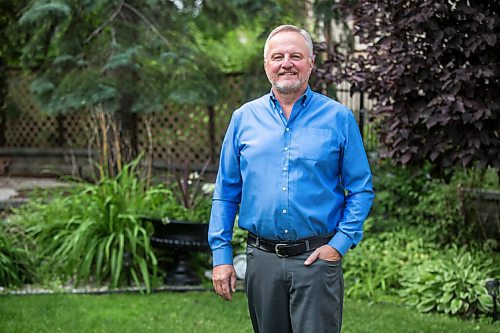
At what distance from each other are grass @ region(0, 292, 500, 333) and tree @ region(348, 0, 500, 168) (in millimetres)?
1196

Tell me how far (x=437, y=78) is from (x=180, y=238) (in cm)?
250

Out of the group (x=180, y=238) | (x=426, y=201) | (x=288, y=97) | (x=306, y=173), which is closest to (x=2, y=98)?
(x=180, y=238)

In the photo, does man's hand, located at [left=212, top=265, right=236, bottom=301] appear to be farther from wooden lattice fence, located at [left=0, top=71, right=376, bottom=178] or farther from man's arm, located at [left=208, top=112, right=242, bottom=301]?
wooden lattice fence, located at [left=0, top=71, right=376, bottom=178]

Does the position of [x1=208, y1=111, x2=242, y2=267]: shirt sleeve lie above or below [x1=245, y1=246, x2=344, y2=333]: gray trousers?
above

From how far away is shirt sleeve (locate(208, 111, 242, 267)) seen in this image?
3.10 metres

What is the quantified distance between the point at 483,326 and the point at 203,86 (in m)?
3.92

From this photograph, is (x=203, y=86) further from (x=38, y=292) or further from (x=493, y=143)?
(x=493, y=143)

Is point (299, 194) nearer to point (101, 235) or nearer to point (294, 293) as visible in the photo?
point (294, 293)

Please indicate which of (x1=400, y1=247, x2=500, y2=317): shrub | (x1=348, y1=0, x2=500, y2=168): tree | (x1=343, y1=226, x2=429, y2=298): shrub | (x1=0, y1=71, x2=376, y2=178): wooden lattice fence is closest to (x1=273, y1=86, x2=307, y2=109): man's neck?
(x1=348, y1=0, x2=500, y2=168): tree

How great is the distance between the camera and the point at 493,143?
5168 mm

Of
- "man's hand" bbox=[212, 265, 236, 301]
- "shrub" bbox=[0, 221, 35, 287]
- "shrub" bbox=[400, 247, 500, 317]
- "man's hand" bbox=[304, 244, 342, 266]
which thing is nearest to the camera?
"man's hand" bbox=[304, 244, 342, 266]

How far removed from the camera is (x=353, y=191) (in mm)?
2932

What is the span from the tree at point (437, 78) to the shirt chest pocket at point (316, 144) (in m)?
2.35

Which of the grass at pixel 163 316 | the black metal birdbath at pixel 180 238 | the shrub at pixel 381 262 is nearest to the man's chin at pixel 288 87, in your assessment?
the grass at pixel 163 316
